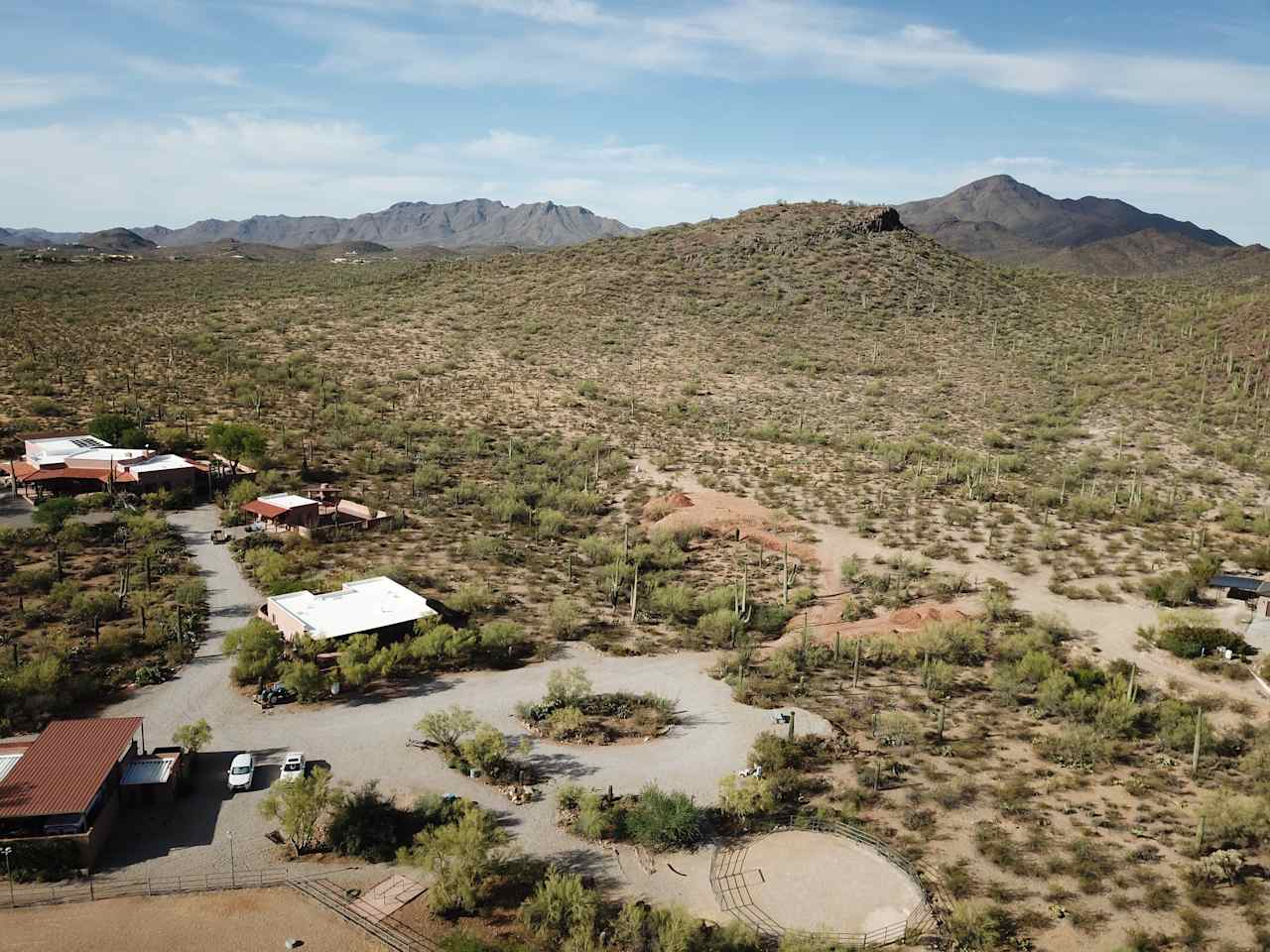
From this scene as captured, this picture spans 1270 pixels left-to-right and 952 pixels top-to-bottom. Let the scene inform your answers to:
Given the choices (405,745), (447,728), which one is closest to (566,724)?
(447,728)

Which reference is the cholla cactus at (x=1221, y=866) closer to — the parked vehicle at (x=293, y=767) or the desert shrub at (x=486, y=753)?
the desert shrub at (x=486, y=753)

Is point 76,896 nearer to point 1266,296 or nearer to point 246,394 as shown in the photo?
point 246,394

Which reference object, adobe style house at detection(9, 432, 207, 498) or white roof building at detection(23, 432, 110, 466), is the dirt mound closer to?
adobe style house at detection(9, 432, 207, 498)

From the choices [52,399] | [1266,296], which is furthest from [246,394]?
[1266,296]

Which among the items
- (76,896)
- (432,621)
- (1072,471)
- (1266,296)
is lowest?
(76,896)

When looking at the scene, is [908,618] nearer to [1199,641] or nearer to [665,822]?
[1199,641]

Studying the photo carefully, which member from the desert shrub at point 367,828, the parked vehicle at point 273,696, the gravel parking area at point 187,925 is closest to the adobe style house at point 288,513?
the parked vehicle at point 273,696
